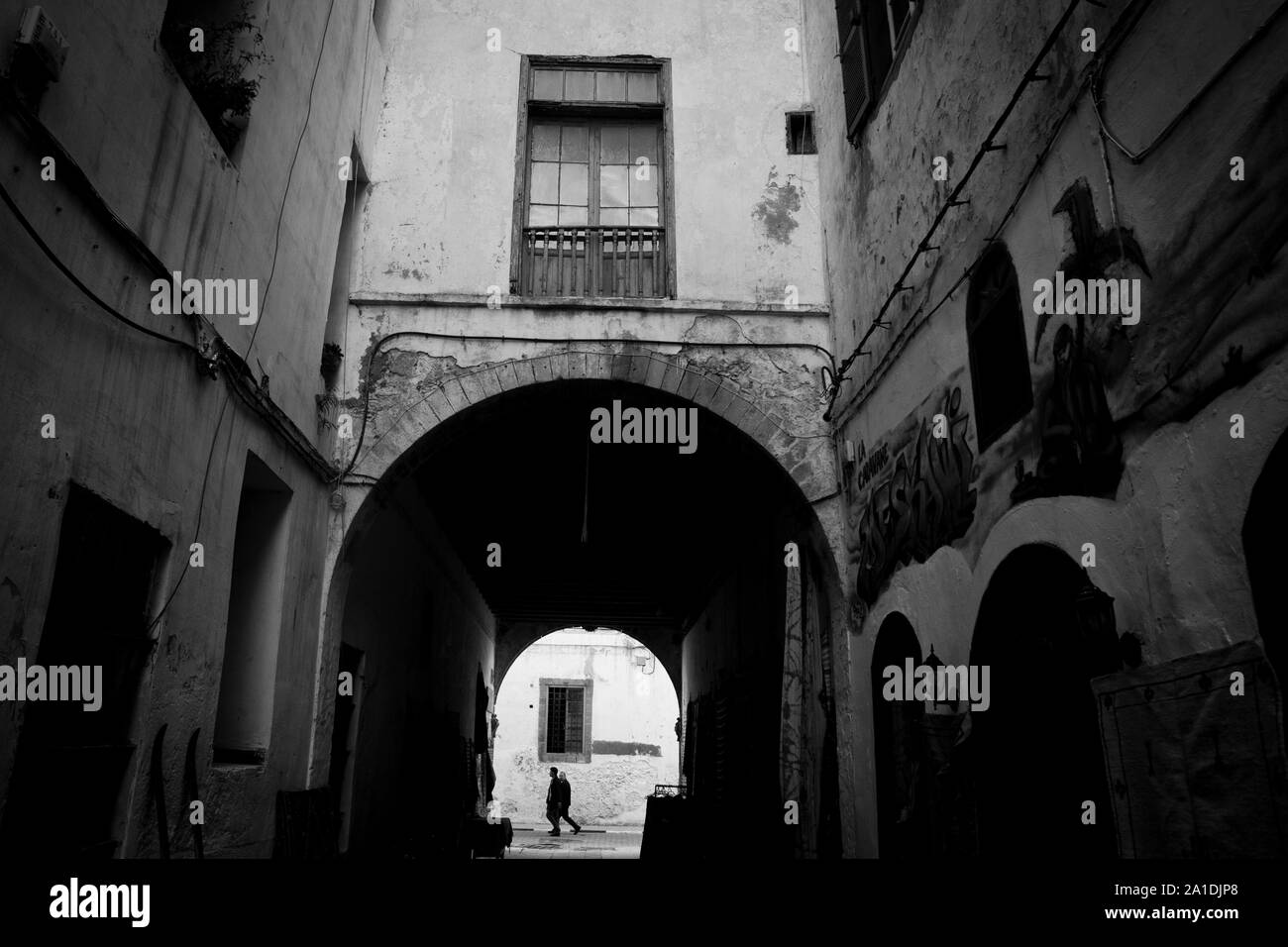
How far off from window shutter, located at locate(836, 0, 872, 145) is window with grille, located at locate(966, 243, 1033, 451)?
248cm

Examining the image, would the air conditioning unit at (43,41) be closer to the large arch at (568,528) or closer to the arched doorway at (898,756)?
the large arch at (568,528)

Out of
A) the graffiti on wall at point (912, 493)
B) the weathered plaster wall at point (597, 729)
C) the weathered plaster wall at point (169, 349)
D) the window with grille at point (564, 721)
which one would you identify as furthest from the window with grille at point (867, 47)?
the window with grille at point (564, 721)

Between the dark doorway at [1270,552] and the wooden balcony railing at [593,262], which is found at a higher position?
the wooden balcony railing at [593,262]

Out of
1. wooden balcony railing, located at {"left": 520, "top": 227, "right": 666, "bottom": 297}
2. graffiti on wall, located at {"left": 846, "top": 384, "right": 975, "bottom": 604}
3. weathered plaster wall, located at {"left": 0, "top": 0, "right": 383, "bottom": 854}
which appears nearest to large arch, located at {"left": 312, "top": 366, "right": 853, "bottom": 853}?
graffiti on wall, located at {"left": 846, "top": 384, "right": 975, "bottom": 604}

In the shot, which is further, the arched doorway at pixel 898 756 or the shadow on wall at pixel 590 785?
the shadow on wall at pixel 590 785

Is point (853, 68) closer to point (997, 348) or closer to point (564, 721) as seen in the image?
point (997, 348)

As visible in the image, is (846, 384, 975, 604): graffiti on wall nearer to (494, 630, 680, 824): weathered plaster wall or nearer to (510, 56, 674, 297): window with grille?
(510, 56, 674, 297): window with grille

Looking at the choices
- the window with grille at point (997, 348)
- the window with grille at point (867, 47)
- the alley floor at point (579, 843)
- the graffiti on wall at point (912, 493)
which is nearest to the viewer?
the window with grille at point (997, 348)

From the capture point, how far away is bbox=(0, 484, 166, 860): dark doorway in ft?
11.0

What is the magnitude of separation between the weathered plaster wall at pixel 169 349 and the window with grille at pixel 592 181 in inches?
67.4

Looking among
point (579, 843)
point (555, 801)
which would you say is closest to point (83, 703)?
point (579, 843)

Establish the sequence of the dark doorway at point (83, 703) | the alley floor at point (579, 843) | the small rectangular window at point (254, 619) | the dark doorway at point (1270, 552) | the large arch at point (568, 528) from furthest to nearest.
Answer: the alley floor at point (579, 843) → the large arch at point (568, 528) → the small rectangular window at point (254, 619) → the dark doorway at point (83, 703) → the dark doorway at point (1270, 552)

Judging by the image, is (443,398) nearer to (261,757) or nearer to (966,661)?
(261,757)

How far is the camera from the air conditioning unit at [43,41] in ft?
10.2
